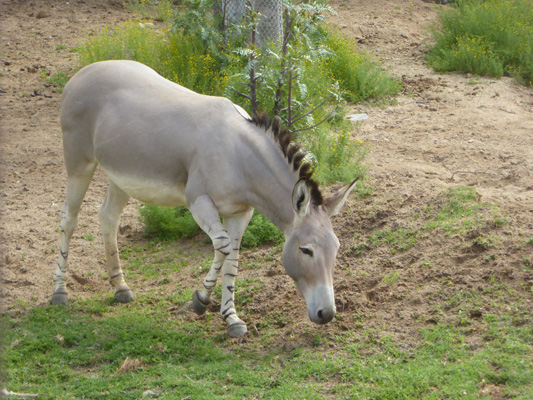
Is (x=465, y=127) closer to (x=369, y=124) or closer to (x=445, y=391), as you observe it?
(x=369, y=124)

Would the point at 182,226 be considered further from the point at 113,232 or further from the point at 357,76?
the point at 357,76

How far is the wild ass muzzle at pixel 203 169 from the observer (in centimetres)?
489

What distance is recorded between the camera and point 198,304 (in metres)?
5.63

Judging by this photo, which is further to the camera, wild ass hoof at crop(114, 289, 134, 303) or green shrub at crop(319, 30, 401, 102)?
green shrub at crop(319, 30, 401, 102)

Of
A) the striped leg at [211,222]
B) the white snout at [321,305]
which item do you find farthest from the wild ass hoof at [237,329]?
the white snout at [321,305]

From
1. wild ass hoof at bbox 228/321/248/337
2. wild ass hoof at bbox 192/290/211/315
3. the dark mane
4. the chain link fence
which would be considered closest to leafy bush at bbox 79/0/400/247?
the chain link fence

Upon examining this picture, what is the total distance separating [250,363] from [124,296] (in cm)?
185

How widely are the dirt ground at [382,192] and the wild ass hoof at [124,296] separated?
270 millimetres

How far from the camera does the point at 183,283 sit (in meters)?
6.61

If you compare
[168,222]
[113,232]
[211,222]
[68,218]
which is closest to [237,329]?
[211,222]

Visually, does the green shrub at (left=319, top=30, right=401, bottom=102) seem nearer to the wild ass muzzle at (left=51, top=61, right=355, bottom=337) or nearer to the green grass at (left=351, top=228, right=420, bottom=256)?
the green grass at (left=351, top=228, right=420, bottom=256)

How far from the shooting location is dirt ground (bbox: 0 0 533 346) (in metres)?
5.52

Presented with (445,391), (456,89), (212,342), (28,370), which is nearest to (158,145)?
(212,342)

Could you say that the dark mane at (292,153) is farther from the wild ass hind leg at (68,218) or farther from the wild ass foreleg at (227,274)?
the wild ass hind leg at (68,218)
